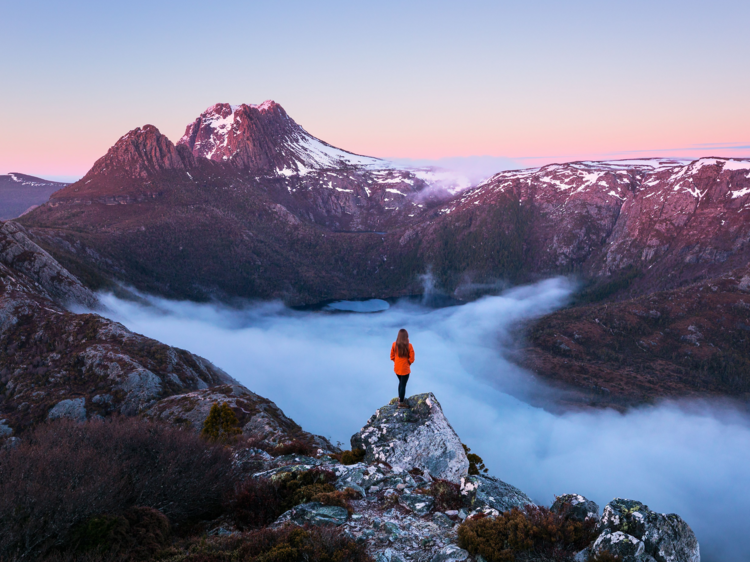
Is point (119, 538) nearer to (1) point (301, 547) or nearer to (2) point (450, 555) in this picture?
(1) point (301, 547)

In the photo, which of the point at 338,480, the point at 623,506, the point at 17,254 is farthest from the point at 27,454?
the point at 17,254

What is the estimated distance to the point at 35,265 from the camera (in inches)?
4828

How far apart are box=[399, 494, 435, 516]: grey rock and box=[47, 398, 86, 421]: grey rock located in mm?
76470

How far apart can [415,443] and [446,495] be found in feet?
19.1

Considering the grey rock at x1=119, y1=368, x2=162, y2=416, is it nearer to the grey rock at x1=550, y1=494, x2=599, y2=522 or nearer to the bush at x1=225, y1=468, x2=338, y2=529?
the bush at x1=225, y1=468, x2=338, y2=529

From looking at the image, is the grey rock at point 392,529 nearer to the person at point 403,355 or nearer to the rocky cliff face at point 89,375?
the person at point 403,355

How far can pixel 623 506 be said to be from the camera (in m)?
13.9

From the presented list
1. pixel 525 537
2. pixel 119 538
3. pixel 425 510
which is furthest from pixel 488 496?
pixel 119 538

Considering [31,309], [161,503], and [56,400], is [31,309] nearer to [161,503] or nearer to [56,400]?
[56,400]

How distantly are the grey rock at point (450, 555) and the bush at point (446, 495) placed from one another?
3.76 meters

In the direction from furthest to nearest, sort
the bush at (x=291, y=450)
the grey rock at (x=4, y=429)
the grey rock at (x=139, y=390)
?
the grey rock at (x=139, y=390)
the grey rock at (x=4, y=429)
the bush at (x=291, y=450)

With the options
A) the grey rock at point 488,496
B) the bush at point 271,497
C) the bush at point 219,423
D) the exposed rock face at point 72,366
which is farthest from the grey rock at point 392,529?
the exposed rock face at point 72,366

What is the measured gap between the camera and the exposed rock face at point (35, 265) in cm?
11831

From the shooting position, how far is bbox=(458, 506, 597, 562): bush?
1262 cm
